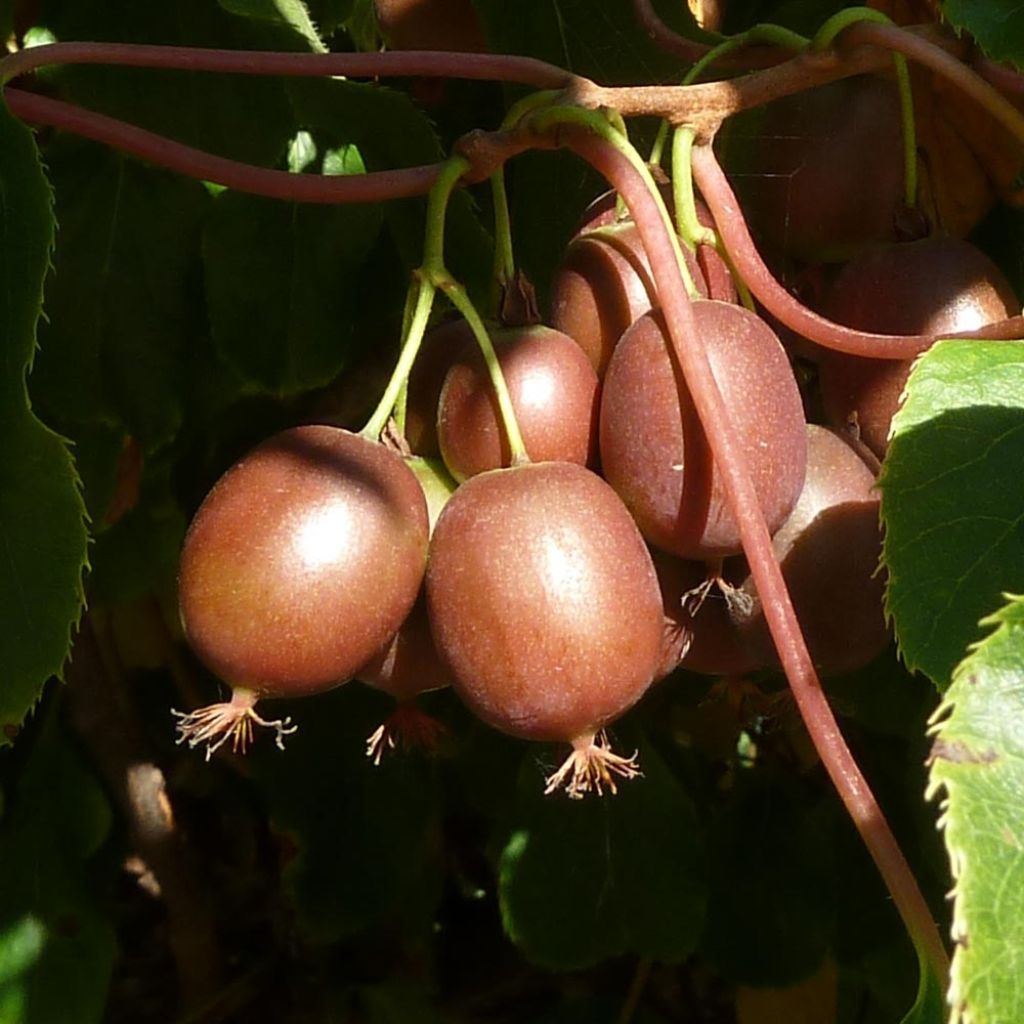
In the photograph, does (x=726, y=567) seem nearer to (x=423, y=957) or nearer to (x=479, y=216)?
(x=479, y=216)

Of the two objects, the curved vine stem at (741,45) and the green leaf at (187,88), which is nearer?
the curved vine stem at (741,45)

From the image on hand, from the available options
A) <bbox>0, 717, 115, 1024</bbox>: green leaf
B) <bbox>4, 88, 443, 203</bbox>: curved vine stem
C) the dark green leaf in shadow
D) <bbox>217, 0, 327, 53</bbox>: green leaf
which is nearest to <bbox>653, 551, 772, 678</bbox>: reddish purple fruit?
<bbox>4, 88, 443, 203</bbox>: curved vine stem

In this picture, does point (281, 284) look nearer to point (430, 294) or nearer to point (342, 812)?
point (430, 294)

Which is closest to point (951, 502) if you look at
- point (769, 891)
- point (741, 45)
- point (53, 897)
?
point (741, 45)

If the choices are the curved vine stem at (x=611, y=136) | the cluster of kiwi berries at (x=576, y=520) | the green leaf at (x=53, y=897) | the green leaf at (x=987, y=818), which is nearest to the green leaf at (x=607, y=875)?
the green leaf at (x=53, y=897)

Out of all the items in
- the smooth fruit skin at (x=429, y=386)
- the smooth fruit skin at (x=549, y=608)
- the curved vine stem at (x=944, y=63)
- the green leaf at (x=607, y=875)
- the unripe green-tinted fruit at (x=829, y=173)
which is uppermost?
the curved vine stem at (x=944, y=63)

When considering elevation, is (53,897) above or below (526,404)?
below

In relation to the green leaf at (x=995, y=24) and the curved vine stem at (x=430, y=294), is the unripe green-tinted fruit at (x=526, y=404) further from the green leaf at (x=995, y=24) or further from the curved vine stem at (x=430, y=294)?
the green leaf at (x=995, y=24)

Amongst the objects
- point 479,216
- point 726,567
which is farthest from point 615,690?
point 479,216
